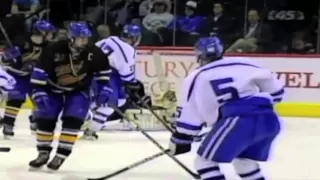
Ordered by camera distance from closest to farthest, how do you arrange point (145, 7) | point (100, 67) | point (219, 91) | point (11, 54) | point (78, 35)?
point (219, 91) < point (78, 35) < point (100, 67) < point (11, 54) < point (145, 7)

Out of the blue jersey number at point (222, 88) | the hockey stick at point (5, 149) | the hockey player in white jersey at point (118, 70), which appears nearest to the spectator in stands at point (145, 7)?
the hockey player in white jersey at point (118, 70)

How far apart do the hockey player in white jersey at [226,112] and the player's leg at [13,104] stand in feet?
10.3

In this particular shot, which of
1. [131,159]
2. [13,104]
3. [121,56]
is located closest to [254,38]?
[121,56]

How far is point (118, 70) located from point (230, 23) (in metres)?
3.37

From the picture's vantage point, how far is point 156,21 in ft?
33.7

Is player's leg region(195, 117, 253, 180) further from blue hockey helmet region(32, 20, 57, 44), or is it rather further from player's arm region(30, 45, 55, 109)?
blue hockey helmet region(32, 20, 57, 44)

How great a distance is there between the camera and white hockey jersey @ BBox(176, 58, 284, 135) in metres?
3.95

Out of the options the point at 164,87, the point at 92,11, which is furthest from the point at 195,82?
the point at 92,11

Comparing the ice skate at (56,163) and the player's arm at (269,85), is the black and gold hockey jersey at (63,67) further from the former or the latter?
the player's arm at (269,85)

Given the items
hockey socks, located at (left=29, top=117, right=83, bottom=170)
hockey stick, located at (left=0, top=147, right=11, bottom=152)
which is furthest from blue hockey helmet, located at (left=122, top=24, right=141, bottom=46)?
hockey socks, located at (left=29, top=117, right=83, bottom=170)

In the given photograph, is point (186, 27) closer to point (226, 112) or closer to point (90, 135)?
point (90, 135)

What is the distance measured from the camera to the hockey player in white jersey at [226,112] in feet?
13.0

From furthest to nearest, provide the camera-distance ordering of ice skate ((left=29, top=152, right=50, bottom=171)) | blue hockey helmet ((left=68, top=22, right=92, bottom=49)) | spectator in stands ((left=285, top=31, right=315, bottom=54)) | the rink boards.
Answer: spectator in stands ((left=285, top=31, right=315, bottom=54)) → the rink boards → ice skate ((left=29, top=152, right=50, bottom=171)) → blue hockey helmet ((left=68, top=22, right=92, bottom=49))

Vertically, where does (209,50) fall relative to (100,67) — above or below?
above
